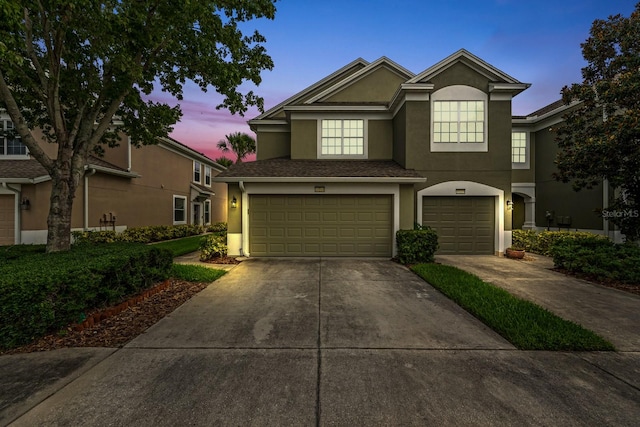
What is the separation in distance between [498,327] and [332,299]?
9.13 feet

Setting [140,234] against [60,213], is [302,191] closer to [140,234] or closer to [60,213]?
[60,213]

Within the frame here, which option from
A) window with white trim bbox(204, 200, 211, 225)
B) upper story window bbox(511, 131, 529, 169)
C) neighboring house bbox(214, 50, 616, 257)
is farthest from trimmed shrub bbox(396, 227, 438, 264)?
window with white trim bbox(204, 200, 211, 225)

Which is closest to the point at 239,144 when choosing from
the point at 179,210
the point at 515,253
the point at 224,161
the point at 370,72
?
the point at 224,161

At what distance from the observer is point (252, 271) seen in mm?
7957

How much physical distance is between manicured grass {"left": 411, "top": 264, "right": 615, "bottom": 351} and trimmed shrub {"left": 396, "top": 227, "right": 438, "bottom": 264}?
2453mm

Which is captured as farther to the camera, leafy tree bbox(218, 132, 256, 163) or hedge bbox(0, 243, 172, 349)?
leafy tree bbox(218, 132, 256, 163)

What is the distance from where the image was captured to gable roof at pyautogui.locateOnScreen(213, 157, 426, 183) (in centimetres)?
964

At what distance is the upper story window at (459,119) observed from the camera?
1047 cm

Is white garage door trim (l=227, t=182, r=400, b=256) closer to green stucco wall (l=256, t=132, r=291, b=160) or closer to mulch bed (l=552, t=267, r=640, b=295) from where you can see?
green stucco wall (l=256, t=132, r=291, b=160)

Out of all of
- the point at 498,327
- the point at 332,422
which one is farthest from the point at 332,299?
the point at 332,422

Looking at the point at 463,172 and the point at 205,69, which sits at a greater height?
the point at 205,69

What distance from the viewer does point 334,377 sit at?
2.88 metres

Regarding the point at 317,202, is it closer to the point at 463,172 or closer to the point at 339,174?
the point at 339,174

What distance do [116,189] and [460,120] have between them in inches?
641
